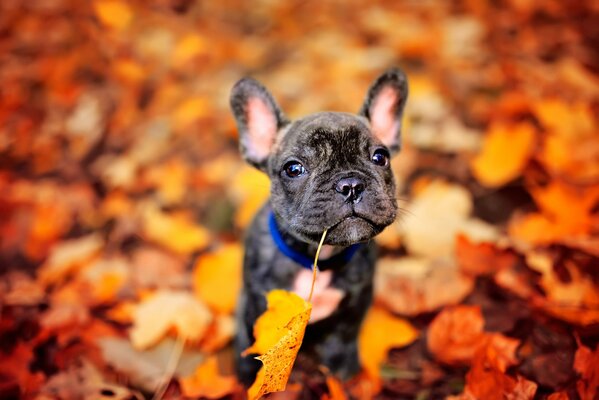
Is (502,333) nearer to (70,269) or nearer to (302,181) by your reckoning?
(302,181)

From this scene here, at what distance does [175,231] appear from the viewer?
4.29 m

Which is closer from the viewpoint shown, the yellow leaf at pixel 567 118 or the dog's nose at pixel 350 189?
the dog's nose at pixel 350 189

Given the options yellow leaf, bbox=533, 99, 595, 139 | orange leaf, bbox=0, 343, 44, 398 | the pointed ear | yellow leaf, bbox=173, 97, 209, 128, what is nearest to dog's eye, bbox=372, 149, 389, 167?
the pointed ear

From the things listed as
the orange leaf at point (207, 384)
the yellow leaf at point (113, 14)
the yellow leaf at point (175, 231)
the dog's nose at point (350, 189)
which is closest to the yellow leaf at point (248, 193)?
the yellow leaf at point (175, 231)

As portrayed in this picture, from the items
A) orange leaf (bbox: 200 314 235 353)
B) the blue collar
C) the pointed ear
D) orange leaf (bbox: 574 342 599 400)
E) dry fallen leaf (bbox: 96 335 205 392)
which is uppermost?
the pointed ear

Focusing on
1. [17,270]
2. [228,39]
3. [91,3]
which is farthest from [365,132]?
[91,3]

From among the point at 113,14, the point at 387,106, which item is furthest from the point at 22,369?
the point at 113,14

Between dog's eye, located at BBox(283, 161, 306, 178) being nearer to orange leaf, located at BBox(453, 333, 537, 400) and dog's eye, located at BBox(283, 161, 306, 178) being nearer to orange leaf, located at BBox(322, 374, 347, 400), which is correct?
orange leaf, located at BBox(322, 374, 347, 400)

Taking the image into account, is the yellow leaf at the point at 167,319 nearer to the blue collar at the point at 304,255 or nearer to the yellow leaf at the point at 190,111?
the blue collar at the point at 304,255

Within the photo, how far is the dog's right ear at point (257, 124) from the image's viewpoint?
294 centimetres

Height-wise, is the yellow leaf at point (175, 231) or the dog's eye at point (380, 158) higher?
the dog's eye at point (380, 158)

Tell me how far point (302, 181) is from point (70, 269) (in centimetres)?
226

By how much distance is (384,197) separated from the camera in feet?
8.20

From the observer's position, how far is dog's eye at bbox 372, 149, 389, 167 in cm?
270
